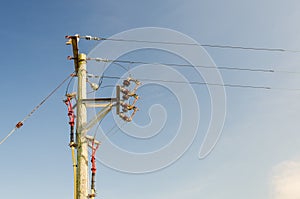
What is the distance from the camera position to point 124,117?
36.1 feet

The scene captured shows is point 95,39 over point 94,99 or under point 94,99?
over

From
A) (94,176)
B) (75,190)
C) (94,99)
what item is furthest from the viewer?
(94,176)

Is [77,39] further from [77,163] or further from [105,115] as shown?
[77,163]

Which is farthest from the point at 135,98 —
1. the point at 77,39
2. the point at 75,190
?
the point at 75,190

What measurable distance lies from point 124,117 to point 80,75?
1.95m

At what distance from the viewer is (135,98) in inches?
450

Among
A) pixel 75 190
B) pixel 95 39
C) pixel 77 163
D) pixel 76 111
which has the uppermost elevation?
pixel 95 39

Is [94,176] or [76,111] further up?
[76,111]

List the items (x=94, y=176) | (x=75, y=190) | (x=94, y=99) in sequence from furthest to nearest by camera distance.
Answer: (x=94, y=176) → (x=94, y=99) → (x=75, y=190)

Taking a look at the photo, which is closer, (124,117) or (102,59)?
(124,117)

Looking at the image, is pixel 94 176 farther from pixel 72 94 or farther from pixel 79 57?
pixel 79 57

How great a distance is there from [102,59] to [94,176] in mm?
3999

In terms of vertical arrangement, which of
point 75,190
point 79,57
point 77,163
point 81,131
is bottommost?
point 75,190

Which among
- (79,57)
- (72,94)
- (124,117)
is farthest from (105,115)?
(79,57)
